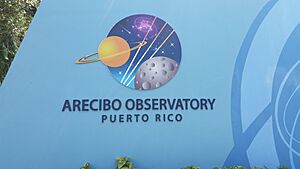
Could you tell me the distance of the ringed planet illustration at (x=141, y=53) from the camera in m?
5.30

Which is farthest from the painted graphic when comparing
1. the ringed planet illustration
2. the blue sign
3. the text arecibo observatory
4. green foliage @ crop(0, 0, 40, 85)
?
green foliage @ crop(0, 0, 40, 85)

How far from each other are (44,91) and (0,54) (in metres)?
6.77

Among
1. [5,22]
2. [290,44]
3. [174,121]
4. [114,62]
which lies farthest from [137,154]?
[5,22]

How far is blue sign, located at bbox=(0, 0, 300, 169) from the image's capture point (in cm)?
521

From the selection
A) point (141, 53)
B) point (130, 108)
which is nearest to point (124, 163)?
point (130, 108)

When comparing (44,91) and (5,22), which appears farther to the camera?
(5,22)

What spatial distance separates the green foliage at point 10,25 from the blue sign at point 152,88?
5.68m

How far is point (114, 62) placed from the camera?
532 cm

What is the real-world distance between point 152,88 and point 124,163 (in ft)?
3.83

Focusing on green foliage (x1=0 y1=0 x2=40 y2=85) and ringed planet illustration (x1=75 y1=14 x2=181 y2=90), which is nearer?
ringed planet illustration (x1=75 y1=14 x2=181 y2=90)

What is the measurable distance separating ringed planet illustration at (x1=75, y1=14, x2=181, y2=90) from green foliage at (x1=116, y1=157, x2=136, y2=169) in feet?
3.46

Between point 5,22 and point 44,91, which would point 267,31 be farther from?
point 5,22

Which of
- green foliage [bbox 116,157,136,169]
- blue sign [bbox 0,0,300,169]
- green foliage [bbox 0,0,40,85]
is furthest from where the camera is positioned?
green foliage [bbox 0,0,40,85]

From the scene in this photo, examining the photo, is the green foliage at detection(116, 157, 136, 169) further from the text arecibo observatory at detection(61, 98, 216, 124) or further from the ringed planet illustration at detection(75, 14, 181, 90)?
the ringed planet illustration at detection(75, 14, 181, 90)
